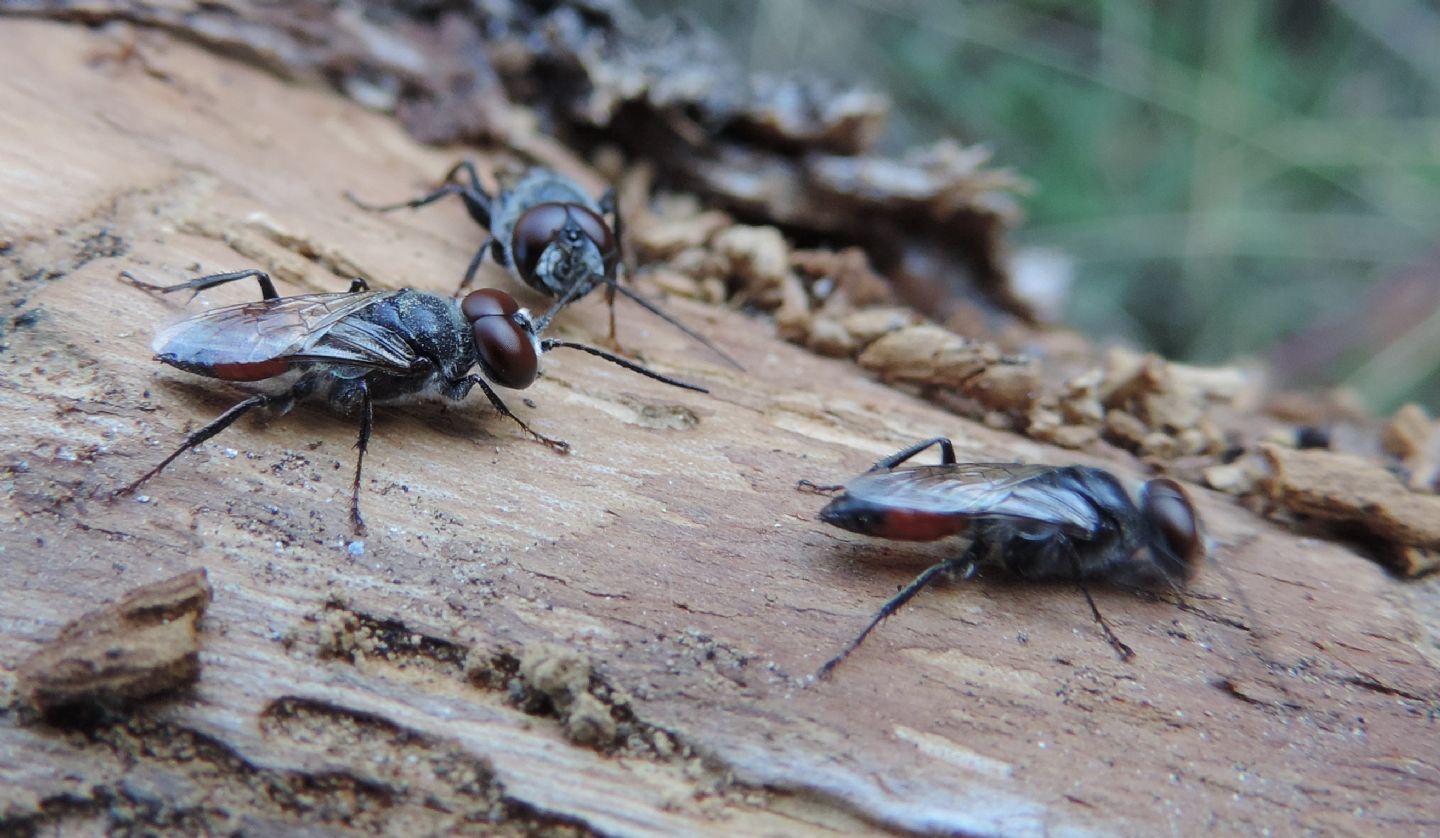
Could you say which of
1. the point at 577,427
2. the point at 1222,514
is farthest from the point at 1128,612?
the point at 577,427

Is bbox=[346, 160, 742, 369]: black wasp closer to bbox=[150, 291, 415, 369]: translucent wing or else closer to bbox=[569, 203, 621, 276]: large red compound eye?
bbox=[569, 203, 621, 276]: large red compound eye

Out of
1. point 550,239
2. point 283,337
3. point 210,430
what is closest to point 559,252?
point 550,239

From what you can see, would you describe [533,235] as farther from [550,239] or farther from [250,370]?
[250,370]

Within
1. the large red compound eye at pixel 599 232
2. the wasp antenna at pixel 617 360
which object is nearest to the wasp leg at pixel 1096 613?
the wasp antenna at pixel 617 360

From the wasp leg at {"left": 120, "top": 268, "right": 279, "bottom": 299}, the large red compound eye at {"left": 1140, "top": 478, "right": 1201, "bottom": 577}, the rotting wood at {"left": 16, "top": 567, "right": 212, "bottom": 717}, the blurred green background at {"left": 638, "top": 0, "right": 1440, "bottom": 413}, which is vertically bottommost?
the rotting wood at {"left": 16, "top": 567, "right": 212, "bottom": 717}

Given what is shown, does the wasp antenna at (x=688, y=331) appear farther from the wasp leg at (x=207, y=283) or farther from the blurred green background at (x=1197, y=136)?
the blurred green background at (x=1197, y=136)

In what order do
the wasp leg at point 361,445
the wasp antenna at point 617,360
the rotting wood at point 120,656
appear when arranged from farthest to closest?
the wasp antenna at point 617,360, the wasp leg at point 361,445, the rotting wood at point 120,656

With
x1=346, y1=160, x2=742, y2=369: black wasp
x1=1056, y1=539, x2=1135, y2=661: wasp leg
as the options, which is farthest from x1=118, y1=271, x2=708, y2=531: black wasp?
x1=1056, y1=539, x2=1135, y2=661: wasp leg
